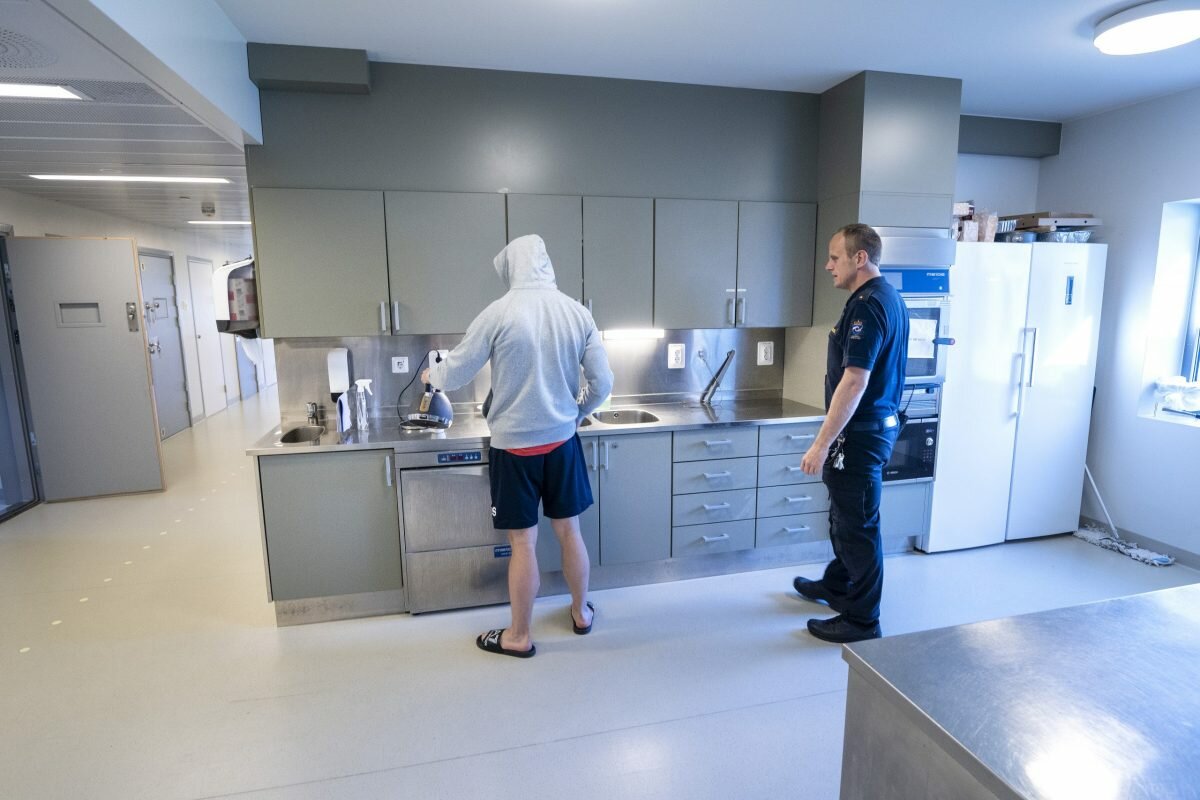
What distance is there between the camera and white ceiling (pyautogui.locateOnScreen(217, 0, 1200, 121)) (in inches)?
94.7

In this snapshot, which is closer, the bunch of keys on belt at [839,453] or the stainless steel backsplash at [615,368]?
the bunch of keys on belt at [839,453]

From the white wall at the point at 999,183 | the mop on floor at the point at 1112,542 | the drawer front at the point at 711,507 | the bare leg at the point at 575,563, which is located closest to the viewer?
the bare leg at the point at 575,563

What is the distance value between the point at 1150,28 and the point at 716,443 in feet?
7.95

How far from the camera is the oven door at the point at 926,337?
3291 mm

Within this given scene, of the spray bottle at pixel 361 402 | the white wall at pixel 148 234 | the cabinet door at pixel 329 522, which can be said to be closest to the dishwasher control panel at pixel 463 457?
the cabinet door at pixel 329 522

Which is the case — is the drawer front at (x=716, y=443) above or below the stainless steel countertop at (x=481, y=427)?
below

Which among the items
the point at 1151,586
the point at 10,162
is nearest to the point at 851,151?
the point at 1151,586

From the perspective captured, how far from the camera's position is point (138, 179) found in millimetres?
3879

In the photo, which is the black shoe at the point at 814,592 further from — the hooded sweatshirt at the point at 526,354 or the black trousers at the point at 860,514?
the hooded sweatshirt at the point at 526,354

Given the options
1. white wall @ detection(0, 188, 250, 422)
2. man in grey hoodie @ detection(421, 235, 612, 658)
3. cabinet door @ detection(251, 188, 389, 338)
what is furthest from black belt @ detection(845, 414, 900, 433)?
white wall @ detection(0, 188, 250, 422)

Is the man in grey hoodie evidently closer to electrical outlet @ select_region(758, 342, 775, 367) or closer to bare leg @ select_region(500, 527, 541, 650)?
bare leg @ select_region(500, 527, 541, 650)

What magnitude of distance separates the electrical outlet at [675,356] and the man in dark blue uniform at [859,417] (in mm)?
1056

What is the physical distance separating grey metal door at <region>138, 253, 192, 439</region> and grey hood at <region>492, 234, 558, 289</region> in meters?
4.96

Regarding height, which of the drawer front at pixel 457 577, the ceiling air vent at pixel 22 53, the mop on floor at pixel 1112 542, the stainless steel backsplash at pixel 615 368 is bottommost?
the mop on floor at pixel 1112 542
